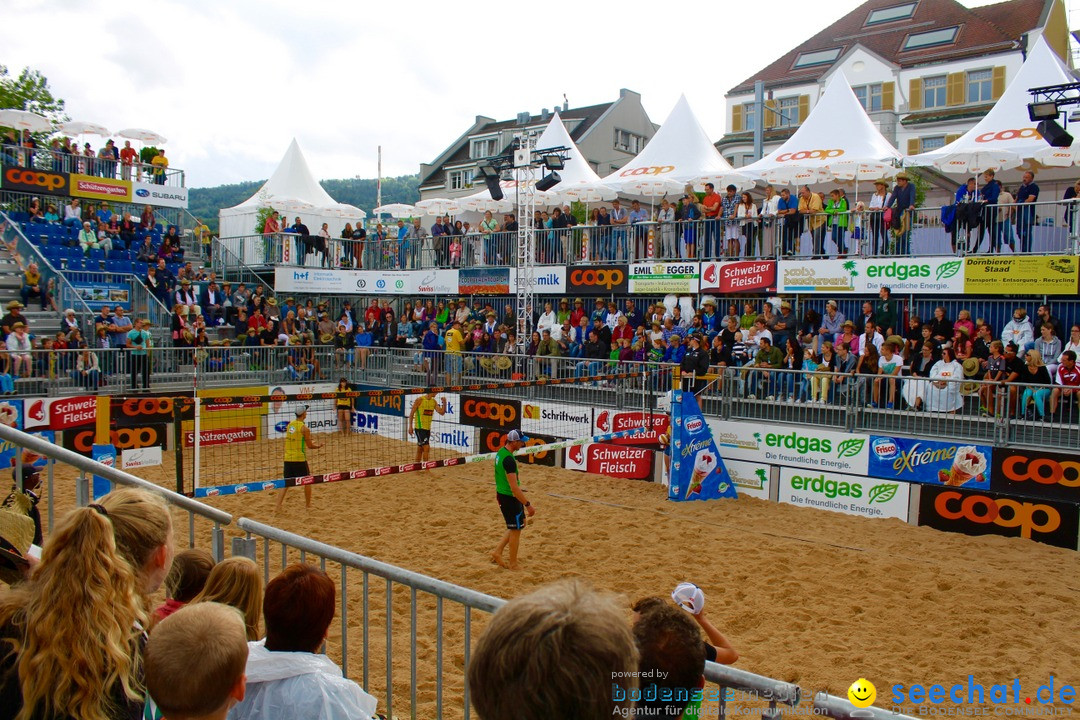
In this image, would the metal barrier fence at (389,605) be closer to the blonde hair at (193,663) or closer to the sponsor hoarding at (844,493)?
the blonde hair at (193,663)

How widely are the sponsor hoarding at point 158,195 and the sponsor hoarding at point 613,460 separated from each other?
65.9 feet

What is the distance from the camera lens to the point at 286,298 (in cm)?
2647

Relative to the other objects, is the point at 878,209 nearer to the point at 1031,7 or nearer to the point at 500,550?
the point at 500,550

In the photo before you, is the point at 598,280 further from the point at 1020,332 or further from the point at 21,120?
the point at 21,120

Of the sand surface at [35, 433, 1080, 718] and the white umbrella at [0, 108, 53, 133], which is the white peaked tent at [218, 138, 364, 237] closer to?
the white umbrella at [0, 108, 53, 133]

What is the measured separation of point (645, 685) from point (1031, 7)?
47434mm

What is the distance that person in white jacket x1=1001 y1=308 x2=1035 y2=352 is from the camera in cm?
1395

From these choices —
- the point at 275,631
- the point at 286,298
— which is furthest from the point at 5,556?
the point at 286,298

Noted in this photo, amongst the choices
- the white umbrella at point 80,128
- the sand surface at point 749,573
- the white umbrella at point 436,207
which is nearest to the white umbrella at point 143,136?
the white umbrella at point 80,128

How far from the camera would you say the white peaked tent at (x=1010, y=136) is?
15273 mm

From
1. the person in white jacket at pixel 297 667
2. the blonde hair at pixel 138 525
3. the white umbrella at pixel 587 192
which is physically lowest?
the person in white jacket at pixel 297 667

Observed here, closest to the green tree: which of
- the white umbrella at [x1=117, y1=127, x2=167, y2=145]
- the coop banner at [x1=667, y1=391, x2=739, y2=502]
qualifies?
the white umbrella at [x1=117, y1=127, x2=167, y2=145]

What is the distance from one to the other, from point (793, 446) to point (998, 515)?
10.9 ft

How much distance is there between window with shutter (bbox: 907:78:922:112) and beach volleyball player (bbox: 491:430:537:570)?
37.1 meters
